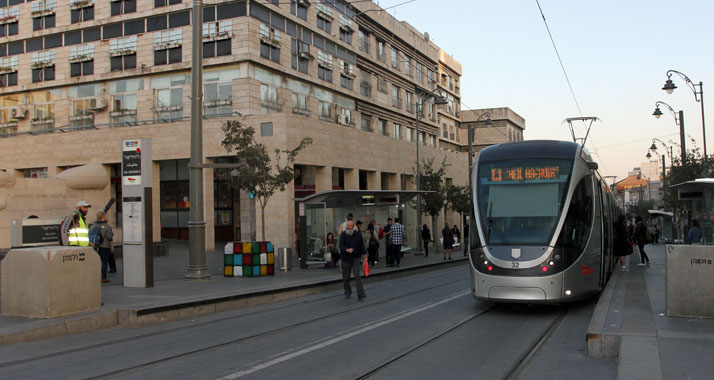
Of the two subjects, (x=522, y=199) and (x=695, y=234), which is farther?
(x=695, y=234)

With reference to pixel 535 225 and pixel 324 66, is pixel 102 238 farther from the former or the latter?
pixel 324 66

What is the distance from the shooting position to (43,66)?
1446 inches

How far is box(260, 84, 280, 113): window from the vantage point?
31.5 metres

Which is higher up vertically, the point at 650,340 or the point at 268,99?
the point at 268,99

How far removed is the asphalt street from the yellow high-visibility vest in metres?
3.91

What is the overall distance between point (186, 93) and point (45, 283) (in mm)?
23950

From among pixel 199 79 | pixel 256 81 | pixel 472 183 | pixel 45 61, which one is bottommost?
pixel 472 183

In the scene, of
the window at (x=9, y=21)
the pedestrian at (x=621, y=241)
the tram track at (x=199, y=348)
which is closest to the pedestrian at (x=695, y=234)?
the pedestrian at (x=621, y=241)

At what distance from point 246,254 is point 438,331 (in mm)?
8812

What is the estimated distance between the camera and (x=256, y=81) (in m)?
31.0

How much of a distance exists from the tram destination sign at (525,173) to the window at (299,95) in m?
23.8

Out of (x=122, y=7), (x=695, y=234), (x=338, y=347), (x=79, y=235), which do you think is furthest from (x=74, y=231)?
(x=122, y=7)

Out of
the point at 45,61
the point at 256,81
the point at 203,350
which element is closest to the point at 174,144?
the point at 256,81

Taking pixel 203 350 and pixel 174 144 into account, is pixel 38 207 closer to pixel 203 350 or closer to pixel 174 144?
pixel 174 144
